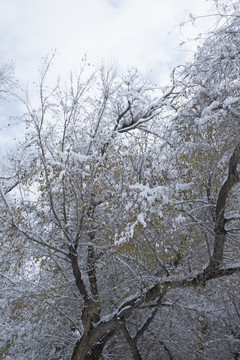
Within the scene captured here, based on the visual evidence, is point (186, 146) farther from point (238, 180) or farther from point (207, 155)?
point (238, 180)

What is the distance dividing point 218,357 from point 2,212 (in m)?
9.06

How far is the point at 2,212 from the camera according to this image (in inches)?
330

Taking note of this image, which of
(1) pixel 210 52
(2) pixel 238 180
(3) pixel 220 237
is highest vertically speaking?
(1) pixel 210 52

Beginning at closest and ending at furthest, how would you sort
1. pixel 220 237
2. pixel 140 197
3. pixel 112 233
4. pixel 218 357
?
pixel 140 197, pixel 220 237, pixel 112 233, pixel 218 357

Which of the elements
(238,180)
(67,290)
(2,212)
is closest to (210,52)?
(238,180)

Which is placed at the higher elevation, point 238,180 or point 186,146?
point 186,146

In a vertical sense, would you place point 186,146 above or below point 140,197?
above

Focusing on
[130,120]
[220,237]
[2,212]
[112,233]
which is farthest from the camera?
[130,120]

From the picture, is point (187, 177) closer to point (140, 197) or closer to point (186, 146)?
point (186, 146)

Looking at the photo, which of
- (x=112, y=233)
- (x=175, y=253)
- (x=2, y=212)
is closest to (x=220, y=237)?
(x=175, y=253)

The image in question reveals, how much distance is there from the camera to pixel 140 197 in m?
6.27

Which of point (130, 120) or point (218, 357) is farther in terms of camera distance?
point (130, 120)

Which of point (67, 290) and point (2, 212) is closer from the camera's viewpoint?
point (2, 212)

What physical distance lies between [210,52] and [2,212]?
6292mm
